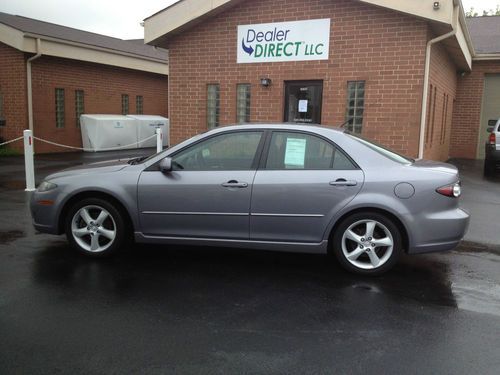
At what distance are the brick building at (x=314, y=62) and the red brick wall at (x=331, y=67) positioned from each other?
2cm

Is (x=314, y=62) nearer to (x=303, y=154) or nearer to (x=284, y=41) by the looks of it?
(x=284, y=41)

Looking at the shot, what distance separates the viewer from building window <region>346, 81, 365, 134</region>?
34.8ft

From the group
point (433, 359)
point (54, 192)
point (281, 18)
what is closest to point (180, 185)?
point (54, 192)

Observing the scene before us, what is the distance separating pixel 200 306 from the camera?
13.5 feet

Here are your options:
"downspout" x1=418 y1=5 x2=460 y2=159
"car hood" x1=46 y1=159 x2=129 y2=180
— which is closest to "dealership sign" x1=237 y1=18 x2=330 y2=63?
"downspout" x1=418 y1=5 x2=460 y2=159

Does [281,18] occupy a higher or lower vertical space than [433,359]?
higher

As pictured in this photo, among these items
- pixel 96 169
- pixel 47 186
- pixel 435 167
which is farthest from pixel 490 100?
pixel 47 186

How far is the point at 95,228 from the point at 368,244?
9.27 ft

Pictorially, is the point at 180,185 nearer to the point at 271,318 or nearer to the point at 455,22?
the point at 271,318

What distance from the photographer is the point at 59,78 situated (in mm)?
17781

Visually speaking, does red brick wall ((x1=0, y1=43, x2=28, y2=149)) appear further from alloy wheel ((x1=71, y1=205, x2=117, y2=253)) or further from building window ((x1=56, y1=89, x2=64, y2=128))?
alloy wheel ((x1=71, y1=205, x2=117, y2=253))

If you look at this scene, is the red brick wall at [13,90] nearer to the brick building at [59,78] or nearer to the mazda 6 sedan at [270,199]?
the brick building at [59,78]

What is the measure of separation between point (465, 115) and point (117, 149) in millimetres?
13063

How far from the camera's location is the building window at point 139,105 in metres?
22.1
